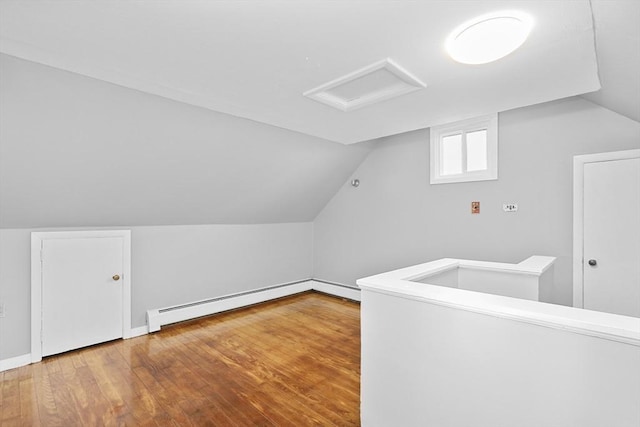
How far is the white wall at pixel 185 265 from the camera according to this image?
9.41ft

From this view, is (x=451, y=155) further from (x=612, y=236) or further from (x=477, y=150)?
(x=612, y=236)

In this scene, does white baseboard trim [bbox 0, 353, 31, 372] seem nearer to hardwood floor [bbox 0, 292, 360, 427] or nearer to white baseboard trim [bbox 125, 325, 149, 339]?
hardwood floor [bbox 0, 292, 360, 427]

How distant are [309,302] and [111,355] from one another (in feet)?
8.78

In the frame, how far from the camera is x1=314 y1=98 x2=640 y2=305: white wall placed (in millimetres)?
3047

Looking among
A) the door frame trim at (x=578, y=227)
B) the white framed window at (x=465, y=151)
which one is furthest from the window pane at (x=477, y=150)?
the door frame trim at (x=578, y=227)

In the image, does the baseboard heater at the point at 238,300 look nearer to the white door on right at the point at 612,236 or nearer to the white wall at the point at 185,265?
the white wall at the point at 185,265

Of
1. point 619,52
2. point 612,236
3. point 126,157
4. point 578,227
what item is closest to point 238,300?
point 126,157

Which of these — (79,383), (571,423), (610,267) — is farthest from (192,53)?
(610,267)

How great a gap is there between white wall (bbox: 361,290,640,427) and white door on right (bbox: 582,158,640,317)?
233 cm

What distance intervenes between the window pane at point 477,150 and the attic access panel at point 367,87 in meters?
1.89

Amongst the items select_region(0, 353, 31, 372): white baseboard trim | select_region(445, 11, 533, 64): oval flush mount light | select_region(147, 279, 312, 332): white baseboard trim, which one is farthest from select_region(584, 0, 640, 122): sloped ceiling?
select_region(0, 353, 31, 372): white baseboard trim

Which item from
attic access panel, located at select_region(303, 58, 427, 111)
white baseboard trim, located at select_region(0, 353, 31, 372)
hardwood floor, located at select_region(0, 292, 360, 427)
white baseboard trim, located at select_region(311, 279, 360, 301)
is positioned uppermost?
attic access panel, located at select_region(303, 58, 427, 111)

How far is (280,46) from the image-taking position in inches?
66.4

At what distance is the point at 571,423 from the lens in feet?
3.84
